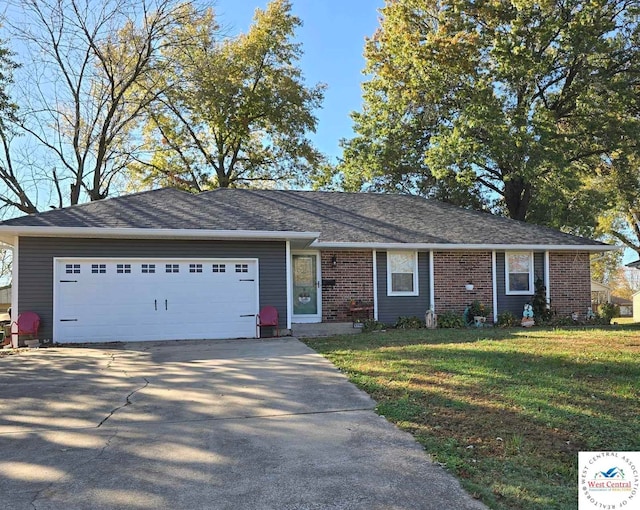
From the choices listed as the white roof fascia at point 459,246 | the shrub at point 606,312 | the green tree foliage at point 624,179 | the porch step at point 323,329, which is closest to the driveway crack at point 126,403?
the porch step at point 323,329

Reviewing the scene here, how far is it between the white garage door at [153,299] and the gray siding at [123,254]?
156 millimetres

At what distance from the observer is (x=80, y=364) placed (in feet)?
26.8

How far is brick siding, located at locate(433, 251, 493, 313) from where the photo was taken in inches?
557

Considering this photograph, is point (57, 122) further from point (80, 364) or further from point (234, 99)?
point (80, 364)

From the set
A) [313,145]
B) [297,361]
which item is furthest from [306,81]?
[297,361]

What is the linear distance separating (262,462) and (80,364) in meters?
5.45

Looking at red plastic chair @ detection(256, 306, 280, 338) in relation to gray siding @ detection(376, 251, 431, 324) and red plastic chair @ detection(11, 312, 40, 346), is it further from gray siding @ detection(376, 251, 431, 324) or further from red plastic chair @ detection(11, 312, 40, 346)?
red plastic chair @ detection(11, 312, 40, 346)

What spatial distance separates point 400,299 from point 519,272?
3.90m

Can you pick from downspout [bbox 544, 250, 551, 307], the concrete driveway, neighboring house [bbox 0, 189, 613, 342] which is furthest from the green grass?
downspout [bbox 544, 250, 551, 307]

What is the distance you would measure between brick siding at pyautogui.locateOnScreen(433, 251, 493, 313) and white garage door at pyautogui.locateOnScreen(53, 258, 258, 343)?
18.0 ft

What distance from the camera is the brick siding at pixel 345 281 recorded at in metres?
13.5

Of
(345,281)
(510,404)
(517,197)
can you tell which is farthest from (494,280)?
(517,197)

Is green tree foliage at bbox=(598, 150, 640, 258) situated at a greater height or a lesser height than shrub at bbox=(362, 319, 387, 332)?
greater

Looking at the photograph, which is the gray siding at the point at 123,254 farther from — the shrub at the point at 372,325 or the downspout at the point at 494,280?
the downspout at the point at 494,280
